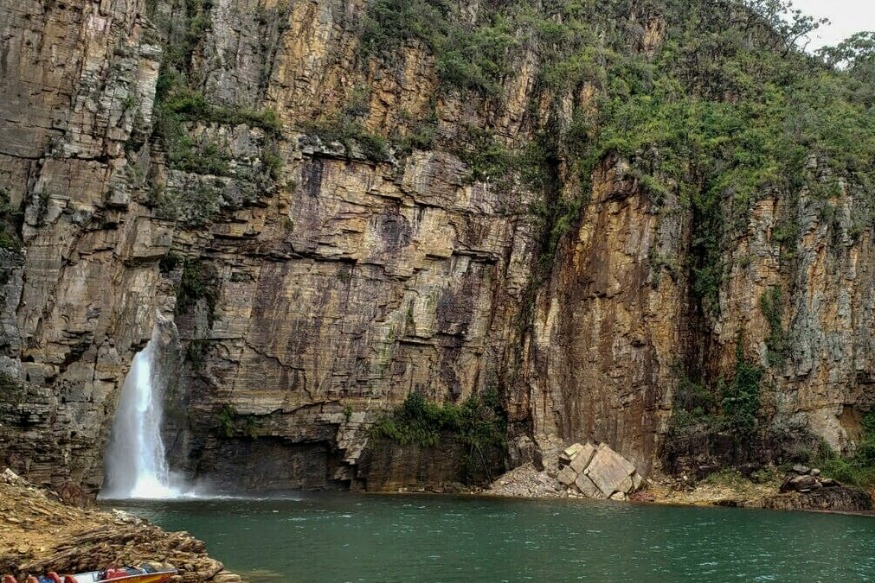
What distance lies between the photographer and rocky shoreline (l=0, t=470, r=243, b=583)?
15148 millimetres

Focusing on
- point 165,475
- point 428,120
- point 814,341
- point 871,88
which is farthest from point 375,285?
point 871,88

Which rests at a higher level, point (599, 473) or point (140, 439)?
point (140, 439)

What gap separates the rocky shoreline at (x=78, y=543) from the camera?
15148 mm

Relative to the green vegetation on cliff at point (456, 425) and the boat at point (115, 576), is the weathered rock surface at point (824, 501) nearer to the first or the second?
the green vegetation on cliff at point (456, 425)

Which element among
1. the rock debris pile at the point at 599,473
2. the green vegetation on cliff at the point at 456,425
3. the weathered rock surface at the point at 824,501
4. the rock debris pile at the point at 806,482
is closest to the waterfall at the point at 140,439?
the green vegetation on cliff at the point at 456,425

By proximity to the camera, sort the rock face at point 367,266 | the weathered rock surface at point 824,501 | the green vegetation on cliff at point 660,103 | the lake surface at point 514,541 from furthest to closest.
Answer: the green vegetation on cliff at point 660,103
the weathered rock surface at point 824,501
the rock face at point 367,266
the lake surface at point 514,541

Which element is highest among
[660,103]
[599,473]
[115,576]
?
[660,103]

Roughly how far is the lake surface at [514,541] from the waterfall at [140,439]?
3124 millimetres

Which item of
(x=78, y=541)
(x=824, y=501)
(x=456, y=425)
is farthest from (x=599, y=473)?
(x=78, y=541)

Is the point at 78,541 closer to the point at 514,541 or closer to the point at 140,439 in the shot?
the point at 514,541

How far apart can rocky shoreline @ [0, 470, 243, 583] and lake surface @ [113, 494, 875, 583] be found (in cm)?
138

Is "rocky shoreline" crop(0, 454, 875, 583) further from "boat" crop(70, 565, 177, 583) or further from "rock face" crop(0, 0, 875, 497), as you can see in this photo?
"rock face" crop(0, 0, 875, 497)

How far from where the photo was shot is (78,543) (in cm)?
1591

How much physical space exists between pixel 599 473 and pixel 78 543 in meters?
26.0
